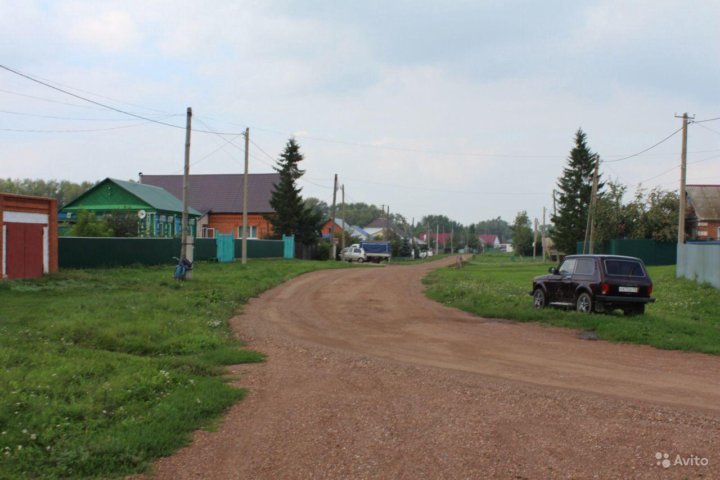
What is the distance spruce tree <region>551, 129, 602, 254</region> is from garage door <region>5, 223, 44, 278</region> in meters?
49.5

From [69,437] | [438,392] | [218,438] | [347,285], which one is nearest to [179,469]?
[218,438]

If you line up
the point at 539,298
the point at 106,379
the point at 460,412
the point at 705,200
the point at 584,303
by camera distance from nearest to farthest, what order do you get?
1. the point at 460,412
2. the point at 106,379
3. the point at 584,303
4. the point at 539,298
5. the point at 705,200

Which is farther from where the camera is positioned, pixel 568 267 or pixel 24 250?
pixel 24 250

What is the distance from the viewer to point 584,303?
54.9ft

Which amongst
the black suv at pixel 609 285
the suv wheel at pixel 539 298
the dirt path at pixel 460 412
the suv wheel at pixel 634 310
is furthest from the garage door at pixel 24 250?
the suv wheel at pixel 634 310

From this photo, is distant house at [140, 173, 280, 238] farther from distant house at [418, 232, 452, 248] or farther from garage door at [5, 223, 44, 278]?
distant house at [418, 232, 452, 248]

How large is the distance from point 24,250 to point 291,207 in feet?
113

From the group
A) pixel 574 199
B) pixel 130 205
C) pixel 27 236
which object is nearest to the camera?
pixel 27 236

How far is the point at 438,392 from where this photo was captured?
8.15 m

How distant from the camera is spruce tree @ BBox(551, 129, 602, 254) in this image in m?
62.0

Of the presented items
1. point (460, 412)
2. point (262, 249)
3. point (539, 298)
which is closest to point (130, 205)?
point (262, 249)

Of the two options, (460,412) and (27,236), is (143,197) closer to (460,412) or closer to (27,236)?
(27,236)

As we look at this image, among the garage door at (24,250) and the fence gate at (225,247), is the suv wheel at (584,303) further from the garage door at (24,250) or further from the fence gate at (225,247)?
the fence gate at (225,247)

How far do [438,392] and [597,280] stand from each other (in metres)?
9.55
